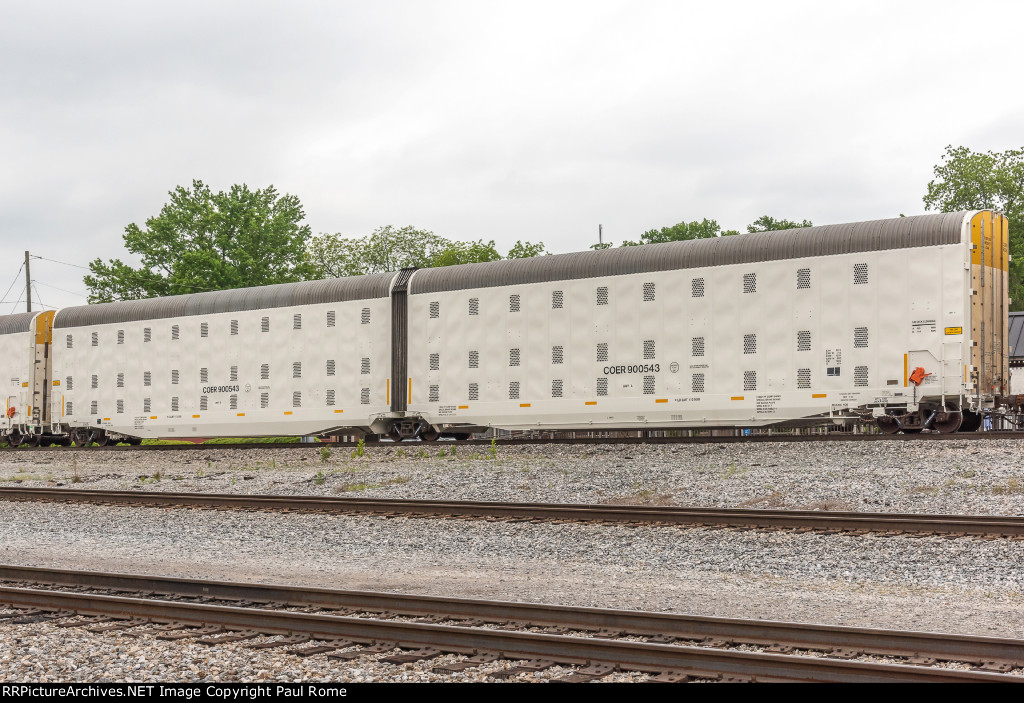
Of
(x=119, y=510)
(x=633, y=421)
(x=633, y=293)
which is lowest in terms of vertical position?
(x=119, y=510)

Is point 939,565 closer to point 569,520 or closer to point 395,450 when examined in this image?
point 569,520

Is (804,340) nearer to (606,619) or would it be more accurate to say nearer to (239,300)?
(606,619)

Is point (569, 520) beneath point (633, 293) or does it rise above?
beneath

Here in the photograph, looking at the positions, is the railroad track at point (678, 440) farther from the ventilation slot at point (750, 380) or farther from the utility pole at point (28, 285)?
the utility pole at point (28, 285)

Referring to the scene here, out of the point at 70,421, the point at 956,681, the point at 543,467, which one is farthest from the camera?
the point at 70,421

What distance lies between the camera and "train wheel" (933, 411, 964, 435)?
56.1 feet

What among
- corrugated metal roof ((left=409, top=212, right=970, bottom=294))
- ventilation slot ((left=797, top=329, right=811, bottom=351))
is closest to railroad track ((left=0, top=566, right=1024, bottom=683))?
ventilation slot ((left=797, top=329, right=811, bottom=351))

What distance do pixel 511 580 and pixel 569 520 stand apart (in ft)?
10.2

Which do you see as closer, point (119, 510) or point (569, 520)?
point (569, 520)

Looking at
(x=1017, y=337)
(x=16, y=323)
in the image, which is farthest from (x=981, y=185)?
(x=16, y=323)

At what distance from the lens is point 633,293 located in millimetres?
19641

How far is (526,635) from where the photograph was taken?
21.6 ft

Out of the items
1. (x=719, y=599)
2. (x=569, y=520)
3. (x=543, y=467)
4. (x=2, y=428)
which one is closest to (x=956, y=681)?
(x=719, y=599)

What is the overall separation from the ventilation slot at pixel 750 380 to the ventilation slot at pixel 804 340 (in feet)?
3.16
